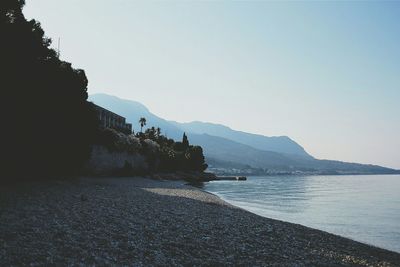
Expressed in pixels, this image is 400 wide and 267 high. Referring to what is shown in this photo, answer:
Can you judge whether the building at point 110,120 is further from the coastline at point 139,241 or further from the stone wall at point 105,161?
the coastline at point 139,241

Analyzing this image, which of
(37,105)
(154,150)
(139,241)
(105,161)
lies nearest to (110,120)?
(154,150)

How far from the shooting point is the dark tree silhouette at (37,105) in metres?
33.9

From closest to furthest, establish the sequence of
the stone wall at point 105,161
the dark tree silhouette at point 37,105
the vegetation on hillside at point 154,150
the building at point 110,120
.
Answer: the dark tree silhouette at point 37,105 → the stone wall at point 105,161 → the vegetation on hillside at point 154,150 → the building at point 110,120

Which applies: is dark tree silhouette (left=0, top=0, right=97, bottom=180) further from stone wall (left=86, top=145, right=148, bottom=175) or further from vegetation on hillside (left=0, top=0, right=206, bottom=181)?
stone wall (left=86, top=145, right=148, bottom=175)

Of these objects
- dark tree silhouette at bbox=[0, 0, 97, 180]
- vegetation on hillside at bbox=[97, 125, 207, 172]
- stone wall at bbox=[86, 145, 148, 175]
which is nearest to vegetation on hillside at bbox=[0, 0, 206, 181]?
dark tree silhouette at bbox=[0, 0, 97, 180]

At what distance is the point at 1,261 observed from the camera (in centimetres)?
1169

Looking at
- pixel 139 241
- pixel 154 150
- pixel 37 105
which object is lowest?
pixel 139 241

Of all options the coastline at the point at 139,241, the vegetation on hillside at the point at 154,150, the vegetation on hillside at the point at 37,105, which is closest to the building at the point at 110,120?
the vegetation on hillside at the point at 154,150

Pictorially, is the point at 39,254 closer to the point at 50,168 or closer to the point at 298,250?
the point at 298,250

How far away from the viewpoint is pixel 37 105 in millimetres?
40188

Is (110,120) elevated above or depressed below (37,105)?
above

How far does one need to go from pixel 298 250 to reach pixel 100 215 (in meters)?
12.0

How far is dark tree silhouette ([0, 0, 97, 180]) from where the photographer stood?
33938 millimetres

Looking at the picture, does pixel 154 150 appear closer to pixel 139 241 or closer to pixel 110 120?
pixel 110 120
